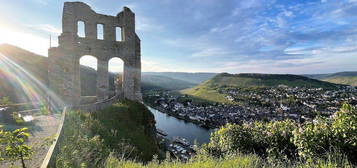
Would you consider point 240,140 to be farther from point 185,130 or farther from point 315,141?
point 185,130

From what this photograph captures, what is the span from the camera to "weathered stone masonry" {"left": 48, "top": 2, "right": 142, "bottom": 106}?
18.1m

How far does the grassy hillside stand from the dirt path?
98cm

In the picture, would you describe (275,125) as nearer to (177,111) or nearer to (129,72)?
(129,72)

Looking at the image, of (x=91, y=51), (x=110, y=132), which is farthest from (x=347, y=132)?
(x=91, y=51)

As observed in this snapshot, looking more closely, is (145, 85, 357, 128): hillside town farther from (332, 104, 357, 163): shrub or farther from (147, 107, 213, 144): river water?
(332, 104, 357, 163): shrub

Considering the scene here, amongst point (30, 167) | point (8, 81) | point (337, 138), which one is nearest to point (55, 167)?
point (30, 167)

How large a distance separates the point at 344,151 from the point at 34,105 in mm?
23287

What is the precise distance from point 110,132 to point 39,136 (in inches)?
151

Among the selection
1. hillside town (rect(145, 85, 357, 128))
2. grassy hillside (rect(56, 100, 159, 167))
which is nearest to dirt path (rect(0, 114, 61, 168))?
grassy hillside (rect(56, 100, 159, 167))

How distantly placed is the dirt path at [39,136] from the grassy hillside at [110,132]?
98 cm

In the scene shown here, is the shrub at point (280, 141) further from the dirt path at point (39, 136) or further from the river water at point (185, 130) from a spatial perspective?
the river water at point (185, 130)

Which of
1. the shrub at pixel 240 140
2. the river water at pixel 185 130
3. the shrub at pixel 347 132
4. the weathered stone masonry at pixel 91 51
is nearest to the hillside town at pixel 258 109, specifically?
the river water at pixel 185 130

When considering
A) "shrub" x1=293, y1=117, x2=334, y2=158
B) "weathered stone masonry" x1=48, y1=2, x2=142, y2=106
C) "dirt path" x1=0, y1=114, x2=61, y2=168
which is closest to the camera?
"shrub" x1=293, y1=117, x2=334, y2=158

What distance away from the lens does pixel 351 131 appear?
5.68m
